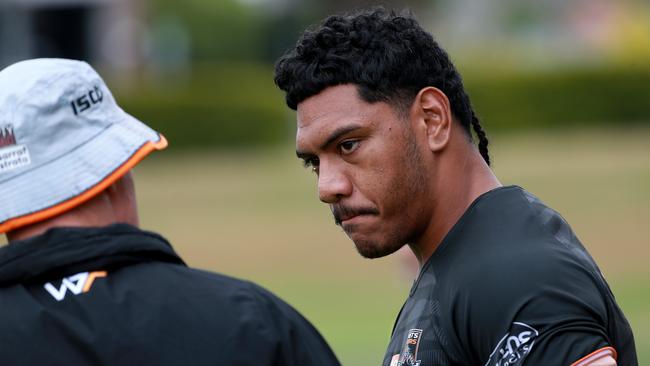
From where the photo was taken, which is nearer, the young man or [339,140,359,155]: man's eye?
the young man

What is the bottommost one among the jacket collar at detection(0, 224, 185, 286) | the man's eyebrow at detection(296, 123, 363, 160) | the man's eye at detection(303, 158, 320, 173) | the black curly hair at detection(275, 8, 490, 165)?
the jacket collar at detection(0, 224, 185, 286)

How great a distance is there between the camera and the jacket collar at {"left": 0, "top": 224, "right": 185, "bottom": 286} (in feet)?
9.53

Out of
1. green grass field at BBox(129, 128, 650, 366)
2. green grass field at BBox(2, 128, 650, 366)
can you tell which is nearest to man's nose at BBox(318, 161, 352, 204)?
green grass field at BBox(2, 128, 650, 366)

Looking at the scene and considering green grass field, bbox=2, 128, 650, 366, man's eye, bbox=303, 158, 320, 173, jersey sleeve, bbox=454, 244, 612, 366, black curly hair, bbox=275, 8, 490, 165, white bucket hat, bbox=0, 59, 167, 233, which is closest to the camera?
white bucket hat, bbox=0, 59, 167, 233

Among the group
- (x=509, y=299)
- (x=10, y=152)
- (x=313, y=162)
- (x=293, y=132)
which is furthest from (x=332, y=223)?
(x=10, y=152)

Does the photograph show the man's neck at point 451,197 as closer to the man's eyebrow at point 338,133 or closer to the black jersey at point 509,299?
the black jersey at point 509,299

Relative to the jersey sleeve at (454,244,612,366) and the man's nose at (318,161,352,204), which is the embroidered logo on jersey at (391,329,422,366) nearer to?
the jersey sleeve at (454,244,612,366)

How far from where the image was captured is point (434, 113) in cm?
362

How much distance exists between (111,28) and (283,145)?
596 inches

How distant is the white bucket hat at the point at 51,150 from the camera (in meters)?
2.95

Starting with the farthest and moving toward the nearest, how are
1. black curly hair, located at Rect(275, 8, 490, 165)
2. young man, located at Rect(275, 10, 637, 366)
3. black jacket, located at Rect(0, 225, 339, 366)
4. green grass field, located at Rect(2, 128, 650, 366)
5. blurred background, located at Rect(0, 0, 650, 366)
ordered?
blurred background, located at Rect(0, 0, 650, 366) → green grass field, located at Rect(2, 128, 650, 366) → black curly hair, located at Rect(275, 8, 490, 165) → young man, located at Rect(275, 10, 637, 366) → black jacket, located at Rect(0, 225, 339, 366)

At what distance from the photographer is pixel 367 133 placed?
3576 mm

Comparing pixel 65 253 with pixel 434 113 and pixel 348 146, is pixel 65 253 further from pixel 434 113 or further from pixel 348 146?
pixel 434 113

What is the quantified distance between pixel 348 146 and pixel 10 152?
3.39 ft
